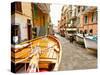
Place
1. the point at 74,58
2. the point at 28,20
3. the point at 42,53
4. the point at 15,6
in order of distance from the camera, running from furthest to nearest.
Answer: the point at 74,58, the point at 42,53, the point at 28,20, the point at 15,6

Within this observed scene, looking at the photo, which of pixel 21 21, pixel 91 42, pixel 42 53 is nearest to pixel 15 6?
pixel 21 21

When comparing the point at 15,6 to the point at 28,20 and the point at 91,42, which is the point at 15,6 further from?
the point at 91,42

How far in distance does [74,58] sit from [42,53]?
52 centimetres

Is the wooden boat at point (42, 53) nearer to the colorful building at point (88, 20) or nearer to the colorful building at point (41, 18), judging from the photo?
the colorful building at point (41, 18)

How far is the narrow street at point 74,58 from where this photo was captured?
9.33 feet

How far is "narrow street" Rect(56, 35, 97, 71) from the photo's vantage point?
2.84m

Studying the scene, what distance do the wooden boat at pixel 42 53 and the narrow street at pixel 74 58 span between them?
8 centimetres

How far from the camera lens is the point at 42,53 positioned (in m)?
2.72

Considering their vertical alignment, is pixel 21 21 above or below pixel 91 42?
above

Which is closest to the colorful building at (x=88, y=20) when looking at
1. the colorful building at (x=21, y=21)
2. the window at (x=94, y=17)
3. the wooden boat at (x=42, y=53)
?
the window at (x=94, y=17)

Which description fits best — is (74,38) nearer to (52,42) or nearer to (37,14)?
(52,42)

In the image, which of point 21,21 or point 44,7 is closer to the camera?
point 21,21

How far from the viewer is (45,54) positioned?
2732 mm

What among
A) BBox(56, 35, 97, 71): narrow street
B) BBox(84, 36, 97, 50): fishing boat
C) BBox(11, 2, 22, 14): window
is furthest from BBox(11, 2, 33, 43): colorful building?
BBox(84, 36, 97, 50): fishing boat
